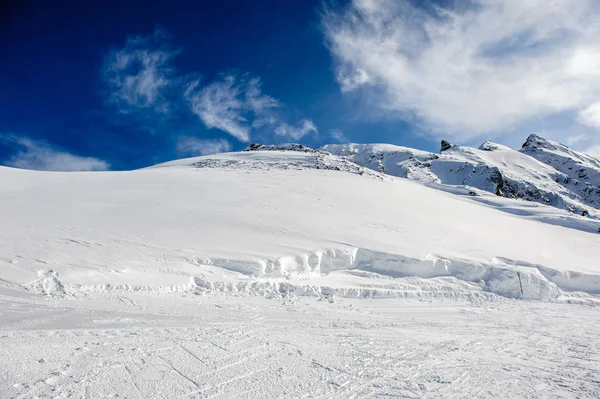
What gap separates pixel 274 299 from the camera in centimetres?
847

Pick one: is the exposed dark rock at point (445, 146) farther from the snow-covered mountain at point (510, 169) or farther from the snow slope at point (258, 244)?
the snow slope at point (258, 244)

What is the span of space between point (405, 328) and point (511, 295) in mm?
5546

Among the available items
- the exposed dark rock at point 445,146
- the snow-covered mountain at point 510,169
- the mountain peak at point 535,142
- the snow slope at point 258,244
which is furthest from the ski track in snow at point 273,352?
the mountain peak at point 535,142

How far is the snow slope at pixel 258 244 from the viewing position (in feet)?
28.3

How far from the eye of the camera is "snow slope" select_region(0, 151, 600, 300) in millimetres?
8617

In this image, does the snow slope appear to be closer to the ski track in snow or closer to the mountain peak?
the ski track in snow

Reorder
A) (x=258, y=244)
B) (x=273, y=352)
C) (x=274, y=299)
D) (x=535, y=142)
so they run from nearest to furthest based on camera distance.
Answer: (x=273, y=352) < (x=274, y=299) < (x=258, y=244) < (x=535, y=142)

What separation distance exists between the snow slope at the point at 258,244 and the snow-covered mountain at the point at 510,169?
6197cm

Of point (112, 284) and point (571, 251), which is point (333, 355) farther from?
point (571, 251)

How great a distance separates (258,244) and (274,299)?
9.72 ft

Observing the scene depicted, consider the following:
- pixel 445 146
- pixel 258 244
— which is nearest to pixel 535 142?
pixel 445 146

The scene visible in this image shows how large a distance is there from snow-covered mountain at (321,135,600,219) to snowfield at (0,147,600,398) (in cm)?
6480

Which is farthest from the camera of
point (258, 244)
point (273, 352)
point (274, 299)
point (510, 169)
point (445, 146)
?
point (445, 146)

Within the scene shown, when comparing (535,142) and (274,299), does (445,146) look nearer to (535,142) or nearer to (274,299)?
(535,142)
